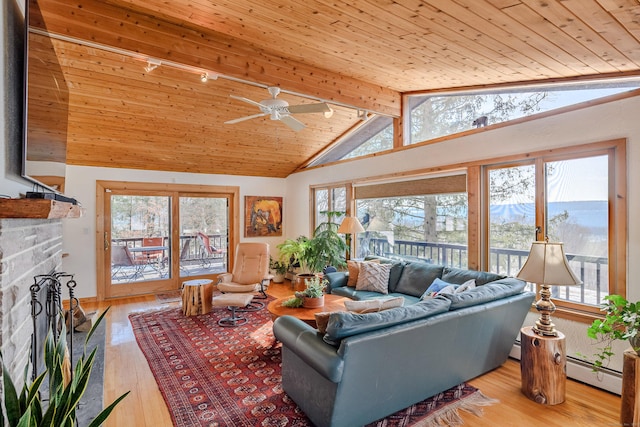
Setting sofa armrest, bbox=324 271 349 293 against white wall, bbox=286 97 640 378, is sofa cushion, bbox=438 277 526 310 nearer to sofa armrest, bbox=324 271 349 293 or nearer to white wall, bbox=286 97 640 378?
white wall, bbox=286 97 640 378

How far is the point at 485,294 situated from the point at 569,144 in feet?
5.51

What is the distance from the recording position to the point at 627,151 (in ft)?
8.91

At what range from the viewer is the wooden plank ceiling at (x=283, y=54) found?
2.16 metres

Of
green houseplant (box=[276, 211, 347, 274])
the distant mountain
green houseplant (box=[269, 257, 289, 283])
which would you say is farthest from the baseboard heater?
green houseplant (box=[269, 257, 289, 283])

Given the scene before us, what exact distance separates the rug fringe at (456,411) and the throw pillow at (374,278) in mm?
1874

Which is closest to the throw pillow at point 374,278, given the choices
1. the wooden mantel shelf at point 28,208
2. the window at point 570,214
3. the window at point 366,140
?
the window at point 570,214

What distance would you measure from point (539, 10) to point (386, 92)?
2845 millimetres

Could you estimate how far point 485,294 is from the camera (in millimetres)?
2771

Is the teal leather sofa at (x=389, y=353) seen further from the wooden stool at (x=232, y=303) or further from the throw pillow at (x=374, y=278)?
the wooden stool at (x=232, y=303)

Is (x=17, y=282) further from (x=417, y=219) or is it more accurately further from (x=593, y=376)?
(x=417, y=219)

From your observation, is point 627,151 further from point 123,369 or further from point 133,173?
point 133,173

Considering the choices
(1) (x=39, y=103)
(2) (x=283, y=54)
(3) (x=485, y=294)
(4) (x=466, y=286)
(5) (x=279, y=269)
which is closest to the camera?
(1) (x=39, y=103)

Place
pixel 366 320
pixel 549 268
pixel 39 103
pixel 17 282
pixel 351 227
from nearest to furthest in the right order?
pixel 17 282
pixel 39 103
pixel 366 320
pixel 549 268
pixel 351 227

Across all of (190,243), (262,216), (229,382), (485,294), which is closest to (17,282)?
(229,382)
